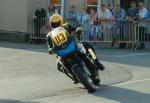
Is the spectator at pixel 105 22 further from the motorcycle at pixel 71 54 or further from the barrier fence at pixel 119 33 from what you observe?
the motorcycle at pixel 71 54

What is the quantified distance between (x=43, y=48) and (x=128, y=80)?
9001mm

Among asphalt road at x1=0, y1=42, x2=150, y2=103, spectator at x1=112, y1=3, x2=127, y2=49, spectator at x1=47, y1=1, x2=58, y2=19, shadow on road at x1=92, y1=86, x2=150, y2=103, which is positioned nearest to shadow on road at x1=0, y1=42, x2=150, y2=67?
asphalt road at x1=0, y1=42, x2=150, y2=103

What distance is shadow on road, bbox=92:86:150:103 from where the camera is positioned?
10211 millimetres

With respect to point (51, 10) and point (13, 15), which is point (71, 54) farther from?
point (13, 15)

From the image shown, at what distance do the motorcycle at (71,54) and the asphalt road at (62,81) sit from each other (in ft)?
1.00

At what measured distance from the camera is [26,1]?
24609mm

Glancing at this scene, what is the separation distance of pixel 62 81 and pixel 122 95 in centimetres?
238

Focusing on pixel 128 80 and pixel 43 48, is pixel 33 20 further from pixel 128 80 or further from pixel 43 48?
pixel 128 80

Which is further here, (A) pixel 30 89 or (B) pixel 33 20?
(B) pixel 33 20

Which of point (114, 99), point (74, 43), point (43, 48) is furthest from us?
point (43, 48)

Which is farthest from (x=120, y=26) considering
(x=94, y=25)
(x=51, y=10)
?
(x=51, y=10)

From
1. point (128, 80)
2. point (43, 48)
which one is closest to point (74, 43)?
point (128, 80)

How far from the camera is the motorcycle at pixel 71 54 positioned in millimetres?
11125

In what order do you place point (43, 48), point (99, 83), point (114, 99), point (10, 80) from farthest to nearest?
point (43, 48) < point (10, 80) < point (99, 83) < point (114, 99)
